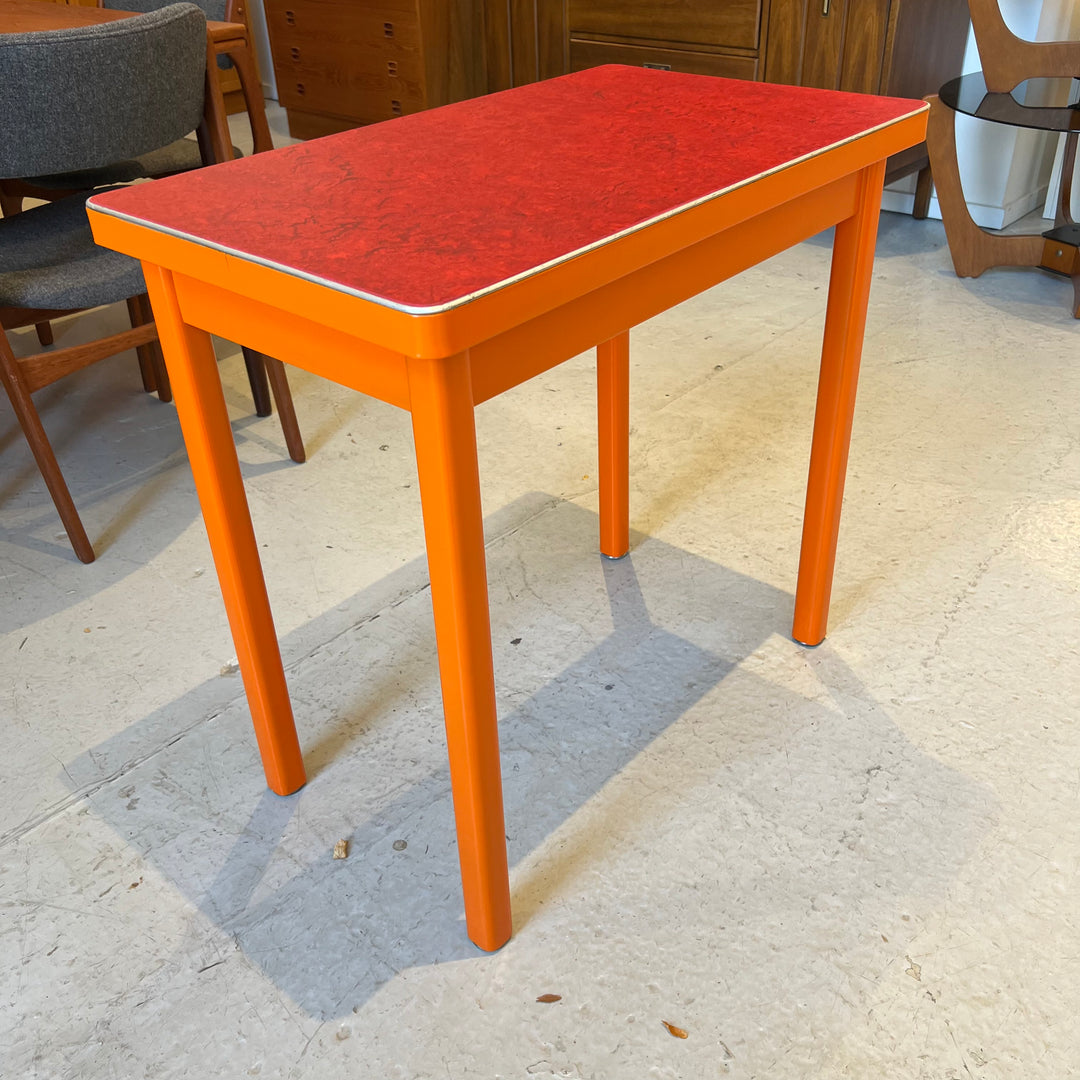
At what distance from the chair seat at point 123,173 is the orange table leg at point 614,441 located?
116cm

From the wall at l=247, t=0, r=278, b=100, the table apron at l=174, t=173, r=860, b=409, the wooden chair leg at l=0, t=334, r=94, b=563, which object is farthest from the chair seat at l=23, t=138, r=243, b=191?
the wall at l=247, t=0, r=278, b=100

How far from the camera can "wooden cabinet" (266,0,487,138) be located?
12.0ft

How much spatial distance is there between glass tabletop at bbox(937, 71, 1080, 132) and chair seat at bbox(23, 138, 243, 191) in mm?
1824

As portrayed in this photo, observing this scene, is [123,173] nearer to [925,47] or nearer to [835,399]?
[835,399]

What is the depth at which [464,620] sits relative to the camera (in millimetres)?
932

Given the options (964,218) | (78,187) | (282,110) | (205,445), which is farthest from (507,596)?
(282,110)

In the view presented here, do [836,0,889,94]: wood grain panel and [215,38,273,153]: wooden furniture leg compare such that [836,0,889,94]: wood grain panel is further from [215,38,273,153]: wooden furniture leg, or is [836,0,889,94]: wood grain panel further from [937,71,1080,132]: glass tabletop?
[215,38,273,153]: wooden furniture leg

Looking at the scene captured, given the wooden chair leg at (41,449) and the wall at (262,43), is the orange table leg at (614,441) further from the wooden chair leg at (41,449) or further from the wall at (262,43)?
the wall at (262,43)

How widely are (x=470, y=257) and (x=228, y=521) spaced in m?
0.48

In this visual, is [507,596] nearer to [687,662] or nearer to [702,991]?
[687,662]

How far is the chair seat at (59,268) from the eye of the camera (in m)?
1.74

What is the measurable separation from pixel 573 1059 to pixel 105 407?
6.14ft

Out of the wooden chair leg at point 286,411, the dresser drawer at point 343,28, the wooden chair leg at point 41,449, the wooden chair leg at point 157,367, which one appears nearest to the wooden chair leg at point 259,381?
the wooden chair leg at point 286,411

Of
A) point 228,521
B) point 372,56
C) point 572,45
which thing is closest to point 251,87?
point 228,521
